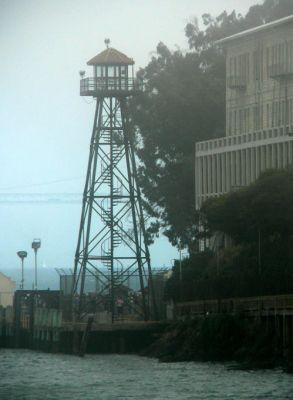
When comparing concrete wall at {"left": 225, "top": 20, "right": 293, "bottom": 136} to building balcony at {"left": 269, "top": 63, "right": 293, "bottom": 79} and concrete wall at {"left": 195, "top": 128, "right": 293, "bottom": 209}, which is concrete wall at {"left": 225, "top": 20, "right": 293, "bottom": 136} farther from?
concrete wall at {"left": 195, "top": 128, "right": 293, "bottom": 209}

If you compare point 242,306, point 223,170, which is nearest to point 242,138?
point 223,170

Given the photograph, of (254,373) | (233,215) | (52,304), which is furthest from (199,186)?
(254,373)

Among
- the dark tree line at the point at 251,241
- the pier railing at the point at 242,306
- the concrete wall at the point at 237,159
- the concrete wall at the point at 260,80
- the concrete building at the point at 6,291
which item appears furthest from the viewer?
the concrete building at the point at 6,291

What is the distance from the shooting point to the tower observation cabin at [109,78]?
368ft

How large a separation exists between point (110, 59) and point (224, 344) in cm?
2272

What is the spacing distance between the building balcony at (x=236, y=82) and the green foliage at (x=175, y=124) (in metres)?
3.60

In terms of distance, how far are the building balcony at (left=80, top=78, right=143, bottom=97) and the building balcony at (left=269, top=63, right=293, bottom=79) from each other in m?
13.9

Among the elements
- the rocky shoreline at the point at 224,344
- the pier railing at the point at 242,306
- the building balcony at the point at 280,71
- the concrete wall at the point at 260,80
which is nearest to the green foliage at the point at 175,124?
the concrete wall at the point at 260,80

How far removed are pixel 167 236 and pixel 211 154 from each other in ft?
32.8

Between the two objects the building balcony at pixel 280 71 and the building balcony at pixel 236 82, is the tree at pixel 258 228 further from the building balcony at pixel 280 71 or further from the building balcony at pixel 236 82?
the building balcony at pixel 236 82

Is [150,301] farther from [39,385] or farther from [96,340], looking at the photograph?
[39,385]

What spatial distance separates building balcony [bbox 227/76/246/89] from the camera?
5108 inches

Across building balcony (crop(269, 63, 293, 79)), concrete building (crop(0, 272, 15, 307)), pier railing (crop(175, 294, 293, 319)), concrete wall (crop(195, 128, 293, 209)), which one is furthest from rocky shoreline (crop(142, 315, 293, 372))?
concrete building (crop(0, 272, 15, 307))

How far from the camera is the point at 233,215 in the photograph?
106 metres
